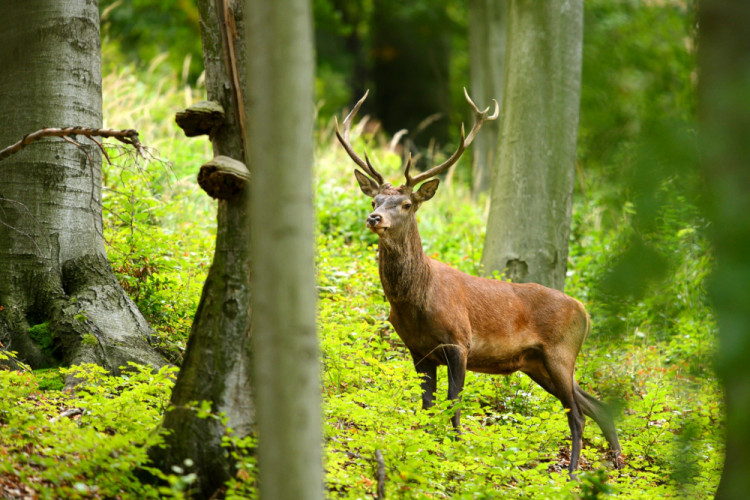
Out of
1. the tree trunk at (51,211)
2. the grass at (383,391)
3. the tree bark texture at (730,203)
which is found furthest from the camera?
the tree trunk at (51,211)

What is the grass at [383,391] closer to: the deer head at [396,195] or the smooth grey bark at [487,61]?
the deer head at [396,195]

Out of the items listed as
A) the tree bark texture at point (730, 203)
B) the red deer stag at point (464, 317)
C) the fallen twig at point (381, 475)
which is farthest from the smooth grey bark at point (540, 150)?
the tree bark texture at point (730, 203)

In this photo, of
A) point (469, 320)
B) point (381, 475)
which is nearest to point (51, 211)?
point (381, 475)

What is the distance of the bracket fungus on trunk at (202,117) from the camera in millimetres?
3729

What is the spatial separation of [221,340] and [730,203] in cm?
265

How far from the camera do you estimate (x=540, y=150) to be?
8234 mm

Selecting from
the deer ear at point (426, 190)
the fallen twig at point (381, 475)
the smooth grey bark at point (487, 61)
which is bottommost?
the fallen twig at point (381, 475)

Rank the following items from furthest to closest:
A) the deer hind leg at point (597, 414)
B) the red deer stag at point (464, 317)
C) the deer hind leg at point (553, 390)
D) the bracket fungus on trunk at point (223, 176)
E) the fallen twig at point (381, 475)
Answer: the deer hind leg at point (553, 390)
the deer hind leg at point (597, 414)
the red deer stag at point (464, 317)
the fallen twig at point (381, 475)
the bracket fungus on trunk at point (223, 176)

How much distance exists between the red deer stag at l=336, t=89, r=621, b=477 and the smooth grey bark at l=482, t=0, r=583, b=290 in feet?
5.33

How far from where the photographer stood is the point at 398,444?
415 centimetres

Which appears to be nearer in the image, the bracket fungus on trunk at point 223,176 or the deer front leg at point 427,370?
the bracket fungus on trunk at point 223,176

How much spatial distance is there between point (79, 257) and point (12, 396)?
1.58m

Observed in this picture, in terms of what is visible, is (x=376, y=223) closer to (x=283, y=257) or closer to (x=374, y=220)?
(x=374, y=220)

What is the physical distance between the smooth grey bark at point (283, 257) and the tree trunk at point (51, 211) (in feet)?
9.64
